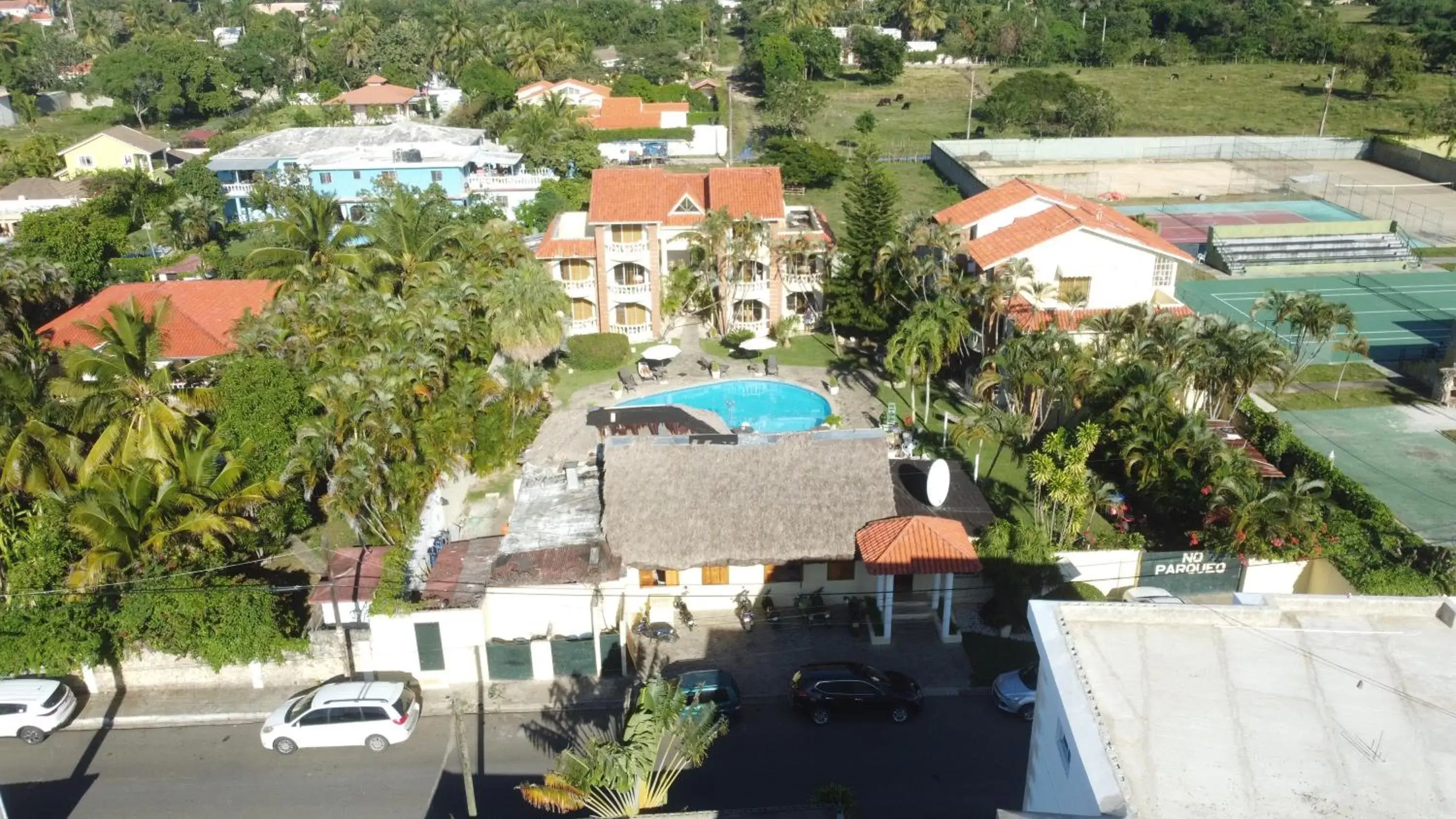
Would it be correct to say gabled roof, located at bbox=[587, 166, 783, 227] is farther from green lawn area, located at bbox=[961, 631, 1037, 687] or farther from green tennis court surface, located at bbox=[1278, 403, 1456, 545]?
green lawn area, located at bbox=[961, 631, 1037, 687]

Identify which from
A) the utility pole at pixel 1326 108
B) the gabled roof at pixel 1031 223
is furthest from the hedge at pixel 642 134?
the utility pole at pixel 1326 108

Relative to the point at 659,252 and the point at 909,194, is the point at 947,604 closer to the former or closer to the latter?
the point at 659,252

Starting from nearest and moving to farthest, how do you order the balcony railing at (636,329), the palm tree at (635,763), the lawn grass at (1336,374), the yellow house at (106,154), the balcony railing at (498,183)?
the palm tree at (635,763) → the lawn grass at (1336,374) → the balcony railing at (636,329) → the balcony railing at (498,183) → the yellow house at (106,154)

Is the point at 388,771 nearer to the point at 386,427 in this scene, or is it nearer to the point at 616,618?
the point at 616,618

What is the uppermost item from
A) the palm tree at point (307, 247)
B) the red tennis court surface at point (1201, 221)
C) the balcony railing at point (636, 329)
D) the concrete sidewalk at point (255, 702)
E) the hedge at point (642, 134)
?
the palm tree at point (307, 247)

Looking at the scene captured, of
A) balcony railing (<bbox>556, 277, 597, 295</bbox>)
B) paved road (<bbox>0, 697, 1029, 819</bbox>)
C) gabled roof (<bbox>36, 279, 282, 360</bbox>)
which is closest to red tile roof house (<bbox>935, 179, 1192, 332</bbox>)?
balcony railing (<bbox>556, 277, 597, 295</bbox>)

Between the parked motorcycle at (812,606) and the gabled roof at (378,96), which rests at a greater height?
the gabled roof at (378,96)

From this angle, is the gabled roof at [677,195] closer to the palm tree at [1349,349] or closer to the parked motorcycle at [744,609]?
the parked motorcycle at [744,609]
